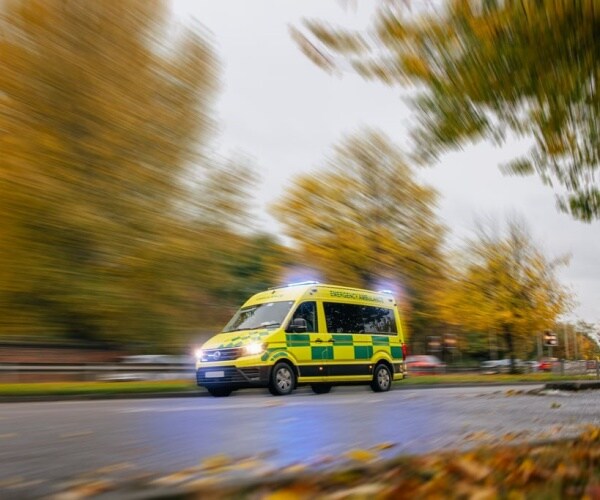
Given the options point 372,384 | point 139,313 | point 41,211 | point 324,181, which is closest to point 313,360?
point 372,384

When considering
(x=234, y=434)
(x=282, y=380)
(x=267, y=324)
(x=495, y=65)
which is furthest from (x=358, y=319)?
(x=495, y=65)

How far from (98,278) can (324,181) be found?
21348 mm

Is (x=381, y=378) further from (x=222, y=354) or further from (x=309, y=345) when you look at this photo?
(x=222, y=354)

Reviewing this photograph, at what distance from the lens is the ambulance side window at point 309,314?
15.3 m

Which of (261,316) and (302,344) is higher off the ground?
(261,316)

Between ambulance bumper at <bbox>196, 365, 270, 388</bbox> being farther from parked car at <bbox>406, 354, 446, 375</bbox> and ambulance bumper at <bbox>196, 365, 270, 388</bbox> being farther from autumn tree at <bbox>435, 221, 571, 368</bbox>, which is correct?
parked car at <bbox>406, 354, 446, 375</bbox>

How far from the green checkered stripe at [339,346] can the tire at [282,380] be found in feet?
0.83

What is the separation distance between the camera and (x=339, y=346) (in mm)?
16141

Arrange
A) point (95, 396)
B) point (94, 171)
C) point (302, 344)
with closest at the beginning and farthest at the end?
point (94, 171) → point (302, 344) → point (95, 396)

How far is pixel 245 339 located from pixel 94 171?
5760 millimetres

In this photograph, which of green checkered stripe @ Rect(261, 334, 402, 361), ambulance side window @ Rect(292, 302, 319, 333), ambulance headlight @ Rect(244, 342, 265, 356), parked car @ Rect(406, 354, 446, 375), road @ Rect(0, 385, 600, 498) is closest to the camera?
road @ Rect(0, 385, 600, 498)

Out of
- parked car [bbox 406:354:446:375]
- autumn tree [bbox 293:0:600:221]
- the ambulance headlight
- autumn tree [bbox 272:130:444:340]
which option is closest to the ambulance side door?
the ambulance headlight

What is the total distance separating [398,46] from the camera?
5336 mm

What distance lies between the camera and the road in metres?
4.86
